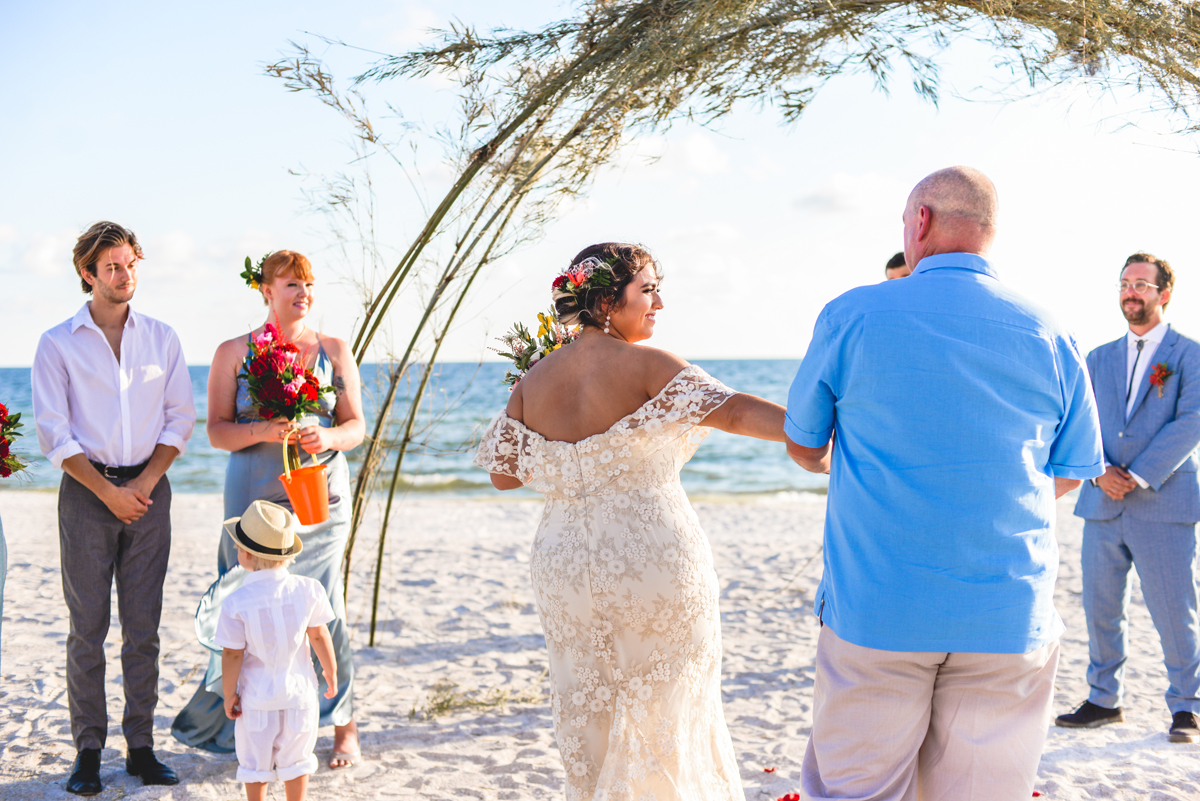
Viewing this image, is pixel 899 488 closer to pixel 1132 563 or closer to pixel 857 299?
pixel 857 299

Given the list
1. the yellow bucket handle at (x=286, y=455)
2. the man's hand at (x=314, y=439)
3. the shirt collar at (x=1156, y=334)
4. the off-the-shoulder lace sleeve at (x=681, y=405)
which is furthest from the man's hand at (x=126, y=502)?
the shirt collar at (x=1156, y=334)

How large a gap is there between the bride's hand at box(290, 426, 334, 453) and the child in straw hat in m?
0.64

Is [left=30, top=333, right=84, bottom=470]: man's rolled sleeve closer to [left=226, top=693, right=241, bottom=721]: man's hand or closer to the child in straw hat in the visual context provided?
the child in straw hat

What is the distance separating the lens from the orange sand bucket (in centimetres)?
360

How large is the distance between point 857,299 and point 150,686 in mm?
Result: 3467

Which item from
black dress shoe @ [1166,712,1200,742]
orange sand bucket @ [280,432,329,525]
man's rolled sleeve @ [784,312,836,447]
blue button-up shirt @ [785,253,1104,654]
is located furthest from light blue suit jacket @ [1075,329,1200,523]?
orange sand bucket @ [280,432,329,525]

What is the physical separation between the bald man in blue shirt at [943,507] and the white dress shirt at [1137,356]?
270 centimetres

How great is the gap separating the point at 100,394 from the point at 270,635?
1.50 meters

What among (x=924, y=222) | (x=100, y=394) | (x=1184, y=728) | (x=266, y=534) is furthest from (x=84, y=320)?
(x=1184, y=728)

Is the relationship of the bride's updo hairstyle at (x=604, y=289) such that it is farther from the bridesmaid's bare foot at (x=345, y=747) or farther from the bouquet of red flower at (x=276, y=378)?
the bridesmaid's bare foot at (x=345, y=747)

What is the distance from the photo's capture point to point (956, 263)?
6.93 ft

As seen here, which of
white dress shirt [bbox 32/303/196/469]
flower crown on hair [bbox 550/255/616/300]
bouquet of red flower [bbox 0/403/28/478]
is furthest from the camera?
white dress shirt [bbox 32/303/196/469]

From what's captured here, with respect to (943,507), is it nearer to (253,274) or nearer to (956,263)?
(956,263)

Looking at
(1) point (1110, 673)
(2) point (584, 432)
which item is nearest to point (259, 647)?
(2) point (584, 432)
